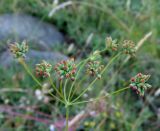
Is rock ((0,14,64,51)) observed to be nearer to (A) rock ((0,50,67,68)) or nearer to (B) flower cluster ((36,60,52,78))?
(A) rock ((0,50,67,68))

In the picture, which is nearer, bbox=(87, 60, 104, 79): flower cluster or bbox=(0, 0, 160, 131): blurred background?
bbox=(87, 60, 104, 79): flower cluster

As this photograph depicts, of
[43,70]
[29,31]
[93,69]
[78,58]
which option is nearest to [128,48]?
[93,69]

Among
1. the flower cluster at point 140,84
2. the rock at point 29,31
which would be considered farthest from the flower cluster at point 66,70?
the rock at point 29,31

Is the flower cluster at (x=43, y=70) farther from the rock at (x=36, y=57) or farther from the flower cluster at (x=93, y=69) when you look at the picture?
the rock at (x=36, y=57)

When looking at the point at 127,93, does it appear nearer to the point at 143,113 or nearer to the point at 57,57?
the point at 143,113

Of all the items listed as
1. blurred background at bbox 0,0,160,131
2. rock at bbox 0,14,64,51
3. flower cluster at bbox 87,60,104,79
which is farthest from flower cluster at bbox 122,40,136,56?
rock at bbox 0,14,64,51

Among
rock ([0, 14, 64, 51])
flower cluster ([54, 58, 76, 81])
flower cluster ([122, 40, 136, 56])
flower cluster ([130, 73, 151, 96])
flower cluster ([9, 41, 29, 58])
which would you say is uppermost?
rock ([0, 14, 64, 51])

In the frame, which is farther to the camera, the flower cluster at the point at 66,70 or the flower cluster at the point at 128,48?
the flower cluster at the point at 128,48

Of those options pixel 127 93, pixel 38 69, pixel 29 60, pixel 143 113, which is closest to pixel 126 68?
pixel 127 93
